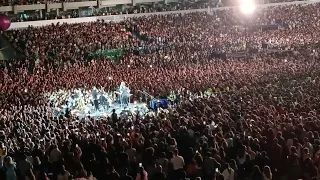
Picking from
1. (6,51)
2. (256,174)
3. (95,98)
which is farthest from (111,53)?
(256,174)

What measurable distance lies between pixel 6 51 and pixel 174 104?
2261 cm

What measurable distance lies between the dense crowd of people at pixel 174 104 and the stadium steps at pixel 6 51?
74 cm

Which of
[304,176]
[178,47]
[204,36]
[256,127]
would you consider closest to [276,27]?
[204,36]

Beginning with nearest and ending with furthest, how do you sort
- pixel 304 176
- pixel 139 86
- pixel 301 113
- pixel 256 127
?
pixel 304 176 → pixel 256 127 → pixel 301 113 → pixel 139 86

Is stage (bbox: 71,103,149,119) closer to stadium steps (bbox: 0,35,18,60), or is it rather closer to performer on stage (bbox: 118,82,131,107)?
performer on stage (bbox: 118,82,131,107)

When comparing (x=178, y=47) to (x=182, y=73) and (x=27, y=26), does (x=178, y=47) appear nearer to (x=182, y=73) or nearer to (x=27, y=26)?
(x=182, y=73)

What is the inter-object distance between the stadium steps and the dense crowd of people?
29.1 inches

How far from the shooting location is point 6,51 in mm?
42281

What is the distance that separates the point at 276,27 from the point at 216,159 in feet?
131

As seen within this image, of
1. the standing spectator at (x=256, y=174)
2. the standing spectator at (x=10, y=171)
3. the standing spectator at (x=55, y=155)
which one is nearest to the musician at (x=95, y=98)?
the standing spectator at (x=55, y=155)

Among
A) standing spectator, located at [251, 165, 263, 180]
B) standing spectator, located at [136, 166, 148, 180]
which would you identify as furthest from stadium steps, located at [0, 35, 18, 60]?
standing spectator, located at [251, 165, 263, 180]

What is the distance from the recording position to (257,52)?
39406 millimetres

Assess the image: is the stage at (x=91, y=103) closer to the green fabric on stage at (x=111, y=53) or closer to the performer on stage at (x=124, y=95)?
the performer on stage at (x=124, y=95)

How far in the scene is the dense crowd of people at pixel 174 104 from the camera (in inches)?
433
